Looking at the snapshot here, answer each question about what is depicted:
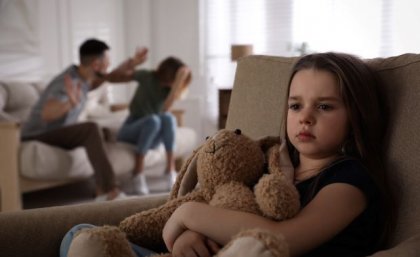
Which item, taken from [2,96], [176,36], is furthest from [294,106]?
[176,36]

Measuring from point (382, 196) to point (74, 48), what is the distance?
14.6 feet

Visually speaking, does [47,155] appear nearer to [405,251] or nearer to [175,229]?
[175,229]

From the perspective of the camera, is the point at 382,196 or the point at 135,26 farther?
the point at 135,26

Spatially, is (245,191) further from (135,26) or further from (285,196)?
(135,26)

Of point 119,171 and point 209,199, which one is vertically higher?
point 209,199

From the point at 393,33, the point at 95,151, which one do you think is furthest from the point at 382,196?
the point at 393,33

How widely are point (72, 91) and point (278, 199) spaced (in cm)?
257

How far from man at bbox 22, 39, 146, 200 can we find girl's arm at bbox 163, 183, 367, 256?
7.78 feet

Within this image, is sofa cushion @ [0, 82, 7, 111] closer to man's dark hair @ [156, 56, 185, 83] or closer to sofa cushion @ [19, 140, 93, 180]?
sofa cushion @ [19, 140, 93, 180]

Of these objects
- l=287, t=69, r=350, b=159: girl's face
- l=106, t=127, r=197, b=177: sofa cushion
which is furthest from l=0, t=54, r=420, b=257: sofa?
l=106, t=127, r=197, b=177: sofa cushion

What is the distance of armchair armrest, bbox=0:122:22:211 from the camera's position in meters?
2.90

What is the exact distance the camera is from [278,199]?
88cm

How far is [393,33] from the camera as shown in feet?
12.3

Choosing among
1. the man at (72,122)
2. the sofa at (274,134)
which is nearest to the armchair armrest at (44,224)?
the sofa at (274,134)
